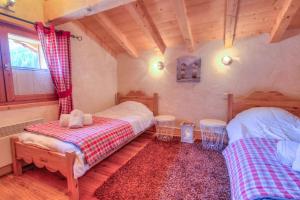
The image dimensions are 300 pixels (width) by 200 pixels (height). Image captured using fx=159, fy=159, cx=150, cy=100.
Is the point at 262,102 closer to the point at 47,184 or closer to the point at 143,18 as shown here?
the point at 143,18

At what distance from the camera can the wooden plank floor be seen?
1.62 meters

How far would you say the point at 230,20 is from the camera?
7.33 feet

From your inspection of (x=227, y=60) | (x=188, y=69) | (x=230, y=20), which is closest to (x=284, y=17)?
(x=230, y=20)

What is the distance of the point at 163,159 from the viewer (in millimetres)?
2330

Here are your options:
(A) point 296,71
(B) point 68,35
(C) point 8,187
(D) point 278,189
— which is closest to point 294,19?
(A) point 296,71

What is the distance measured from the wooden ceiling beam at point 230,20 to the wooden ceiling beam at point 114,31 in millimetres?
1847

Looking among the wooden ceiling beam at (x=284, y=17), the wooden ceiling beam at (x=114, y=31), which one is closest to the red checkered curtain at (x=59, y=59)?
the wooden ceiling beam at (x=114, y=31)

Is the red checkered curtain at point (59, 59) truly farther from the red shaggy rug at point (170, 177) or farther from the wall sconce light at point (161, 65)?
the wall sconce light at point (161, 65)

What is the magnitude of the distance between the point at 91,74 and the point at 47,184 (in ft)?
7.21

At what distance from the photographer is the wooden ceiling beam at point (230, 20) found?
197 centimetres

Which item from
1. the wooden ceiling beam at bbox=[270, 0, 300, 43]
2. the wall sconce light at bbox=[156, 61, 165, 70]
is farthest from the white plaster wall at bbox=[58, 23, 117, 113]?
the wooden ceiling beam at bbox=[270, 0, 300, 43]

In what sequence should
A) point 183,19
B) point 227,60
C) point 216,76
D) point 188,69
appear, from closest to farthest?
point 183,19
point 227,60
point 216,76
point 188,69

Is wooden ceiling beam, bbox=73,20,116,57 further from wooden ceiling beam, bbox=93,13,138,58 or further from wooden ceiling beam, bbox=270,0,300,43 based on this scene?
wooden ceiling beam, bbox=270,0,300,43

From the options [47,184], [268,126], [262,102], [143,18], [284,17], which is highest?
[143,18]
